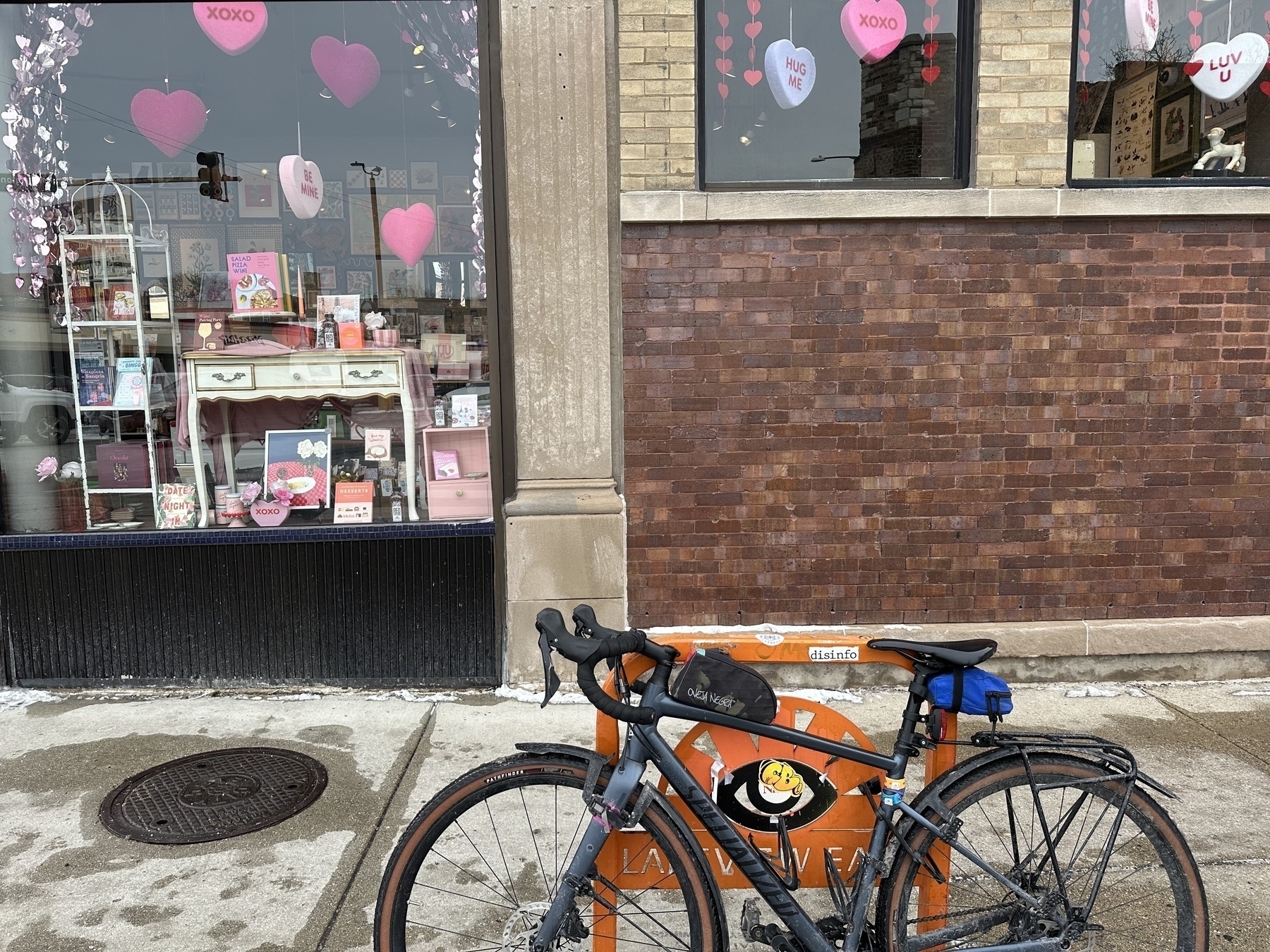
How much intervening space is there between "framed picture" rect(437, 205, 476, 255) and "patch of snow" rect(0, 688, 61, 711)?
3.05 metres

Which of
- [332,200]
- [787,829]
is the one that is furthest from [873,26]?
[787,829]

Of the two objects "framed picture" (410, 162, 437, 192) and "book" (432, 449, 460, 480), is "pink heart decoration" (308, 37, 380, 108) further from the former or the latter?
"book" (432, 449, 460, 480)

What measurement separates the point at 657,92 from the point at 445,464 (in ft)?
7.26

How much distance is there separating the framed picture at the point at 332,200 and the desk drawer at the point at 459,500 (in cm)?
153

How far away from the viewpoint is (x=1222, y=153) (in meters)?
5.12

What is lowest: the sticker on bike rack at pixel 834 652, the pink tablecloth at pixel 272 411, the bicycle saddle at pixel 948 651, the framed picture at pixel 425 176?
the sticker on bike rack at pixel 834 652

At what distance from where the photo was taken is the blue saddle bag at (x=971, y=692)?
7.97ft

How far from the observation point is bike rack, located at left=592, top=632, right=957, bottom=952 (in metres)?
2.50

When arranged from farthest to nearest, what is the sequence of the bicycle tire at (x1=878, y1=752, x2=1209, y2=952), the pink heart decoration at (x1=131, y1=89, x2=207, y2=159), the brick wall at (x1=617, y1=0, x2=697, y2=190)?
the pink heart decoration at (x1=131, y1=89, x2=207, y2=159) → the brick wall at (x1=617, y1=0, x2=697, y2=190) → the bicycle tire at (x1=878, y1=752, x2=1209, y2=952)

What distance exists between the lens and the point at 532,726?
4.59 metres

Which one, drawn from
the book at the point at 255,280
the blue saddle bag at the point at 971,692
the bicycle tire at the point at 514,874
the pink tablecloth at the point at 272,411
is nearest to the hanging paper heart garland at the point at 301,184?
the book at the point at 255,280

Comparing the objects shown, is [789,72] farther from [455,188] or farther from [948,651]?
[948,651]

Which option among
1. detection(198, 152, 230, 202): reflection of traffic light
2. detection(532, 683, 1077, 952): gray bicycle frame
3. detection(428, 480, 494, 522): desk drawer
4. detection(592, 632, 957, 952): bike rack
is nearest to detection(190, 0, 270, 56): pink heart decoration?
detection(198, 152, 230, 202): reflection of traffic light

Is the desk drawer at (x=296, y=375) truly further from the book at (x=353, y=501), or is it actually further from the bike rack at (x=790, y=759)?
the bike rack at (x=790, y=759)
